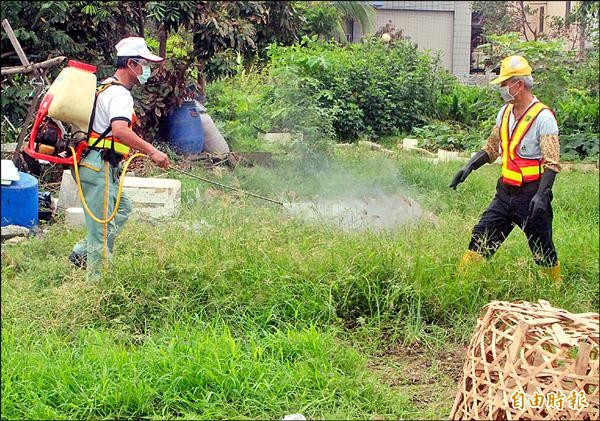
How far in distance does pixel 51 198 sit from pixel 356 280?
13.1ft

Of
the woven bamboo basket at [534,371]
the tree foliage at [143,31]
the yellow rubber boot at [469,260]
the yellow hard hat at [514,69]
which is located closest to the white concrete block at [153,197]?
the tree foliage at [143,31]

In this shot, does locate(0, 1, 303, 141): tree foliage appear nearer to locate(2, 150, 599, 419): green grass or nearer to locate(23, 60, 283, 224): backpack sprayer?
locate(2, 150, 599, 419): green grass

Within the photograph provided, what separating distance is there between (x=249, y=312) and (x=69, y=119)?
1.80 m

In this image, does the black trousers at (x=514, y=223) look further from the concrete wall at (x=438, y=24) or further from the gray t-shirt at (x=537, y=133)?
the concrete wall at (x=438, y=24)

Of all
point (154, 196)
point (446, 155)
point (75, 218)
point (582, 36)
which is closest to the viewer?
point (75, 218)

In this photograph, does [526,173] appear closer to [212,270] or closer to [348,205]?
[212,270]

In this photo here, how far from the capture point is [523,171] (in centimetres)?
536

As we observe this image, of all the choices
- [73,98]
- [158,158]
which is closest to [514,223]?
[158,158]

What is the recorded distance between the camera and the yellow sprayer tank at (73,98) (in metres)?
5.27

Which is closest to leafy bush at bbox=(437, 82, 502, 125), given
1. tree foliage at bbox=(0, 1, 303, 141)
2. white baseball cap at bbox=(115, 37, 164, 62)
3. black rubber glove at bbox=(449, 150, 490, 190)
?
tree foliage at bbox=(0, 1, 303, 141)

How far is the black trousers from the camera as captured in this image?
5.35 metres

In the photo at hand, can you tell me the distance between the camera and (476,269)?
5.26 metres

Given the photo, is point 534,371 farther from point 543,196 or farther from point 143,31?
point 143,31

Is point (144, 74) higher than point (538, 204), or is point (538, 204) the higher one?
point (144, 74)
